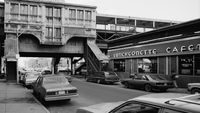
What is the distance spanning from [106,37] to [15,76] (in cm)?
2090

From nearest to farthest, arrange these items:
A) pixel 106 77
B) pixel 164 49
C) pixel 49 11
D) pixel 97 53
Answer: pixel 164 49 < pixel 106 77 < pixel 97 53 < pixel 49 11

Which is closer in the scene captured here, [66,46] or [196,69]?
[196,69]

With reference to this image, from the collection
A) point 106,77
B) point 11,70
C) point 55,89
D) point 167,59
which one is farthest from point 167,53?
point 11,70

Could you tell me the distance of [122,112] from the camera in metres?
3.58

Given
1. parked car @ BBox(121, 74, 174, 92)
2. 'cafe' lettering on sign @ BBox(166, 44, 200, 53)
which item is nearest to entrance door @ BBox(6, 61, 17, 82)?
parked car @ BBox(121, 74, 174, 92)

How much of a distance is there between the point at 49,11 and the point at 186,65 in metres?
22.6

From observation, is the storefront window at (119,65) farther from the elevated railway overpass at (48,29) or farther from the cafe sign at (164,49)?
the elevated railway overpass at (48,29)

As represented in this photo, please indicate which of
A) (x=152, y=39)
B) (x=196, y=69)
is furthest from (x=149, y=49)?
(x=196, y=69)

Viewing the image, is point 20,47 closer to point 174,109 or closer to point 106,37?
point 106,37

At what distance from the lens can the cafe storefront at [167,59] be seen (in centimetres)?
1855

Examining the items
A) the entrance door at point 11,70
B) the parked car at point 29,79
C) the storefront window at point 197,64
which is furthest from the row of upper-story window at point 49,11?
the storefront window at point 197,64

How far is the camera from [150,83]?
16453 mm

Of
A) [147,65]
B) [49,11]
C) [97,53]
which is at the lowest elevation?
[147,65]

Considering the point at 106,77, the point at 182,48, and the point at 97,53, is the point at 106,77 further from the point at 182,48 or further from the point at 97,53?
the point at 97,53
